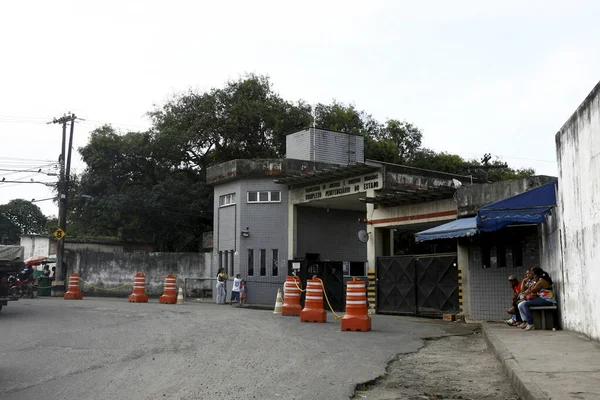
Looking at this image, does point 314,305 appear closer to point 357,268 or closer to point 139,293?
point 139,293

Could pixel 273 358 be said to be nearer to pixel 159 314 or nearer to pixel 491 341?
pixel 491 341

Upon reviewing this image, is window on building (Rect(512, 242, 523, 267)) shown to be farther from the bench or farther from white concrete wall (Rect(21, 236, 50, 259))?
white concrete wall (Rect(21, 236, 50, 259))

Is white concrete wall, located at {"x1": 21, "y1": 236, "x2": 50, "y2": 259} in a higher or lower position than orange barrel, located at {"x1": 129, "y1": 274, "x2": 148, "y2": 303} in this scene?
higher

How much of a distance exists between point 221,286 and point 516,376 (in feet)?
68.9

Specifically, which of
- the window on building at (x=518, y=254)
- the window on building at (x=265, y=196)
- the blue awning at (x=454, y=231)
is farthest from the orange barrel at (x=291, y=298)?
the window on building at (x=265, y=196)

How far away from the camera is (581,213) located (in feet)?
35.6

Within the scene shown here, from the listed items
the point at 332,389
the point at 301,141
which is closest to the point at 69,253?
Answer: the point at 301,141

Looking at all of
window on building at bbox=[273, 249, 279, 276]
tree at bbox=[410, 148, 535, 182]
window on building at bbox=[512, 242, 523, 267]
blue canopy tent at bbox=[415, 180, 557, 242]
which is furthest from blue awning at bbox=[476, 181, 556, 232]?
tree at bbox=[410, 148, 535, 182]

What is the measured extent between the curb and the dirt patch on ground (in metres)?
0.10

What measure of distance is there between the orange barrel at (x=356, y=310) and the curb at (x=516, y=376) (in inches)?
164

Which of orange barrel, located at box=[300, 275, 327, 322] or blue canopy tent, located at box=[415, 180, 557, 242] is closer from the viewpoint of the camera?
blue canopy tent, located at box=[415, 180, 557, 242]

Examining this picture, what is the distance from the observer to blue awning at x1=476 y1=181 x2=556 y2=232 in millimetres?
13969

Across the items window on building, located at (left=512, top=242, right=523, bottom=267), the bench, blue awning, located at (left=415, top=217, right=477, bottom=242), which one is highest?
blue awning, located at (left=415, top=217, right=477, bottom=242)

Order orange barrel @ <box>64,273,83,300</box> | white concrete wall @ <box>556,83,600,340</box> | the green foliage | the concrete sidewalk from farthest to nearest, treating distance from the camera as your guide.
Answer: the green foliage → orange barrel @ <box>64,273,83,300</box> → white concrete wall @ <box>556,83,600,340</box> → the concrete sidewalk
